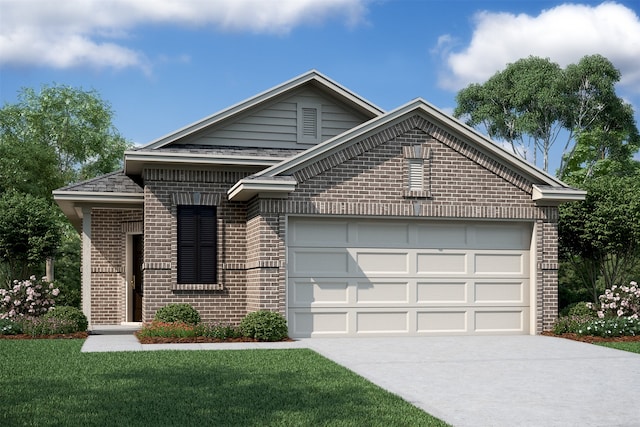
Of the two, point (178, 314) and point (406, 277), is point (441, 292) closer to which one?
point (406, 277)

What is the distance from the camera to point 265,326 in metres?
17.0

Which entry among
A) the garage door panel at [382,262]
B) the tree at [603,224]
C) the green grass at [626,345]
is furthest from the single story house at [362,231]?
the tree at [603,224]

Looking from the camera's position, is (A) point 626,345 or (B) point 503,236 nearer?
(A) point 626,345

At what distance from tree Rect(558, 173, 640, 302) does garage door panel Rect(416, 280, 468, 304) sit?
4.71 metres

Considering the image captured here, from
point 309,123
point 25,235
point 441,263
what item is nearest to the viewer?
point 441,263

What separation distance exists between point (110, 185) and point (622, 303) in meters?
13.1

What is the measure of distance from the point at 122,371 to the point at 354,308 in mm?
7284

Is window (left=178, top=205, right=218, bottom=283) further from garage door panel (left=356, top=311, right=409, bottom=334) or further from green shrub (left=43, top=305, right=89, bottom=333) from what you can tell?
garage door panel (left=356, top=311, right=409, bottom=334)

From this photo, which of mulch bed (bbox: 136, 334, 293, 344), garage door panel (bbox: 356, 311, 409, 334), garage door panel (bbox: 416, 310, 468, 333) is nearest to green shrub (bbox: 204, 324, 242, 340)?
mulch bed (bbox: 136, 334, 293, 344)

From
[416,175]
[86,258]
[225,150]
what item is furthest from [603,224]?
[86,258]

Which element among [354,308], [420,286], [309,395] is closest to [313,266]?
[354,308]

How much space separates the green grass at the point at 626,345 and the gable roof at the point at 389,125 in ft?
12.2

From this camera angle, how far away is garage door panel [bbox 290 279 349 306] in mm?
17984

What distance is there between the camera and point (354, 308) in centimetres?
1827
